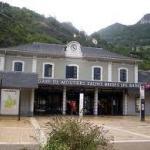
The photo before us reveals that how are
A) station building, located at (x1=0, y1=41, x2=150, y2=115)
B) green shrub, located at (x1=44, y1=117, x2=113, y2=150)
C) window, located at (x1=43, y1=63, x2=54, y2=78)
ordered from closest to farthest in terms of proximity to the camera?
1. green shrub, located at (x1=44, y1=117, x2=113, y2=150)
2. station building, located at (x1=0, y1=41, x2=150, y2=115)
3. window, located at (x1=43, y1=63, x2=54, y2=78)

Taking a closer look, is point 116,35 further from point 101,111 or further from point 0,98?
point 0,98

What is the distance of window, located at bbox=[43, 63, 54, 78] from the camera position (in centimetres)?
3153

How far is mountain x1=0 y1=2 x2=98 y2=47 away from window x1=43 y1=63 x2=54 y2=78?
75.9ft

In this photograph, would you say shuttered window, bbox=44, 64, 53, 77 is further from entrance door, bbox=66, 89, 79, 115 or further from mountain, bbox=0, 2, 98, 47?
mountain, bbox=0, 2, 98, 47

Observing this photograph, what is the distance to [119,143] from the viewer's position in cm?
1092

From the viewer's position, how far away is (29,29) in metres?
70.4

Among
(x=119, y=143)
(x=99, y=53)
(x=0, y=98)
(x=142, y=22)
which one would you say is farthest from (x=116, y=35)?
(x=119, y=143)

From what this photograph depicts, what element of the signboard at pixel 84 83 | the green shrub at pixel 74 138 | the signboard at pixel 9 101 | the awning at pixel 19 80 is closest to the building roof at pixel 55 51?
the signboard at pixel 84 83

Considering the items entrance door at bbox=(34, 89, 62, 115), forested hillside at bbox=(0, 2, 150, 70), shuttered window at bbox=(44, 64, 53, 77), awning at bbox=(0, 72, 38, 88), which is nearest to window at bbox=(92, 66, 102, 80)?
entrance door at bbox=(34, 89, 62, 115)

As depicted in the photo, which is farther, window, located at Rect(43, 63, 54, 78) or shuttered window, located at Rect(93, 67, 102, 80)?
shuttered window, located at Rect(93, 67, 102, 80)

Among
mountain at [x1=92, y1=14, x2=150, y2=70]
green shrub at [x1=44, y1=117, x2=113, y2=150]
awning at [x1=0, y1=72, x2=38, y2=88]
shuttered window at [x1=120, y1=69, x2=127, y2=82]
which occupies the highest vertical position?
mountain at [x1=92, y1=14, x2=150, y2=70]

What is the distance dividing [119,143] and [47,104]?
70.2 feet

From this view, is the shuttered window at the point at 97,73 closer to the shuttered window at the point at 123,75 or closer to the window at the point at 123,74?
the window at the point at 123,74

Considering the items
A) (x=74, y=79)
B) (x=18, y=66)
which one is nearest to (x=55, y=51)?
(x=74, y=79)
